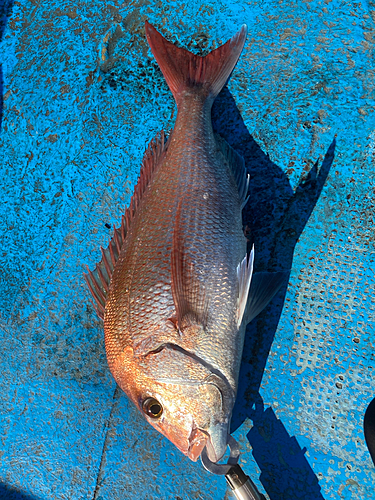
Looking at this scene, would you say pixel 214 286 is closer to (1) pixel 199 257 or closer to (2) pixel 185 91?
(1) pixel 199 257

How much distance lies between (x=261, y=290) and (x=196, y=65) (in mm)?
1142

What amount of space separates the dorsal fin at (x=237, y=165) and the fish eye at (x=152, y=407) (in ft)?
3.01

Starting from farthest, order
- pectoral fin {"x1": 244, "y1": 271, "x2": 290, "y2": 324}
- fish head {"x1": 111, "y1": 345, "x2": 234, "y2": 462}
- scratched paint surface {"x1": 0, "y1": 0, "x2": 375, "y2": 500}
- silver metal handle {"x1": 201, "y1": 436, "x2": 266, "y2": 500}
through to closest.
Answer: scratched paint surface {"x1": 0, "y1": 0, "x2": 375, "y2": 500}, pectoral fin {"x1": 244, "y1": 271, "x2": 290, "y2": 324}, silver metal handle {"x1": 201, "y1": 436, "x2": 266, "y2": 500}, fish head {"x1": 111, "y1": 345, "x2": 234, "y2": 462}

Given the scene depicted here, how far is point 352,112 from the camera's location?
1696 millimetres

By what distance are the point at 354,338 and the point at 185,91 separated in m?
1.43

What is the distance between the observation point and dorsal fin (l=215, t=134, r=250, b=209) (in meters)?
1.59

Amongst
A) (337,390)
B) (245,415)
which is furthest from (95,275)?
(337,390)

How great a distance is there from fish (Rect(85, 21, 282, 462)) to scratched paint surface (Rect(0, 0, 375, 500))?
12.1 inches

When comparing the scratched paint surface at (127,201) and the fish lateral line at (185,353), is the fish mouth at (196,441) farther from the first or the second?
the scratched paint surface at (127,201)

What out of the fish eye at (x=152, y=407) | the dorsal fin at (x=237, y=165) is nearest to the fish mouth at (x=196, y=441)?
the fish eye at (x=152, y=407)

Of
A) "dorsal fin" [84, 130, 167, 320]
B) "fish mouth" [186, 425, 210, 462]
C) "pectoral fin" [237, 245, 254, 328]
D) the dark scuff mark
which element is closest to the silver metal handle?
"fish mouth" [186, 425, 210, 462]

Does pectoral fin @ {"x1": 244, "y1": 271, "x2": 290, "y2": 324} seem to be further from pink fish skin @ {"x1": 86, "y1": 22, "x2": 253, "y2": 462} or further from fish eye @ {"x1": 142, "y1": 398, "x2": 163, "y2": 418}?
fish eye @ {"x1": 142, "y1": 398, "x2": 163, "y2": 418}

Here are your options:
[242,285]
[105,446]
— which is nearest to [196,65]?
[242,285]

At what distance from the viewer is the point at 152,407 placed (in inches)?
52.2
